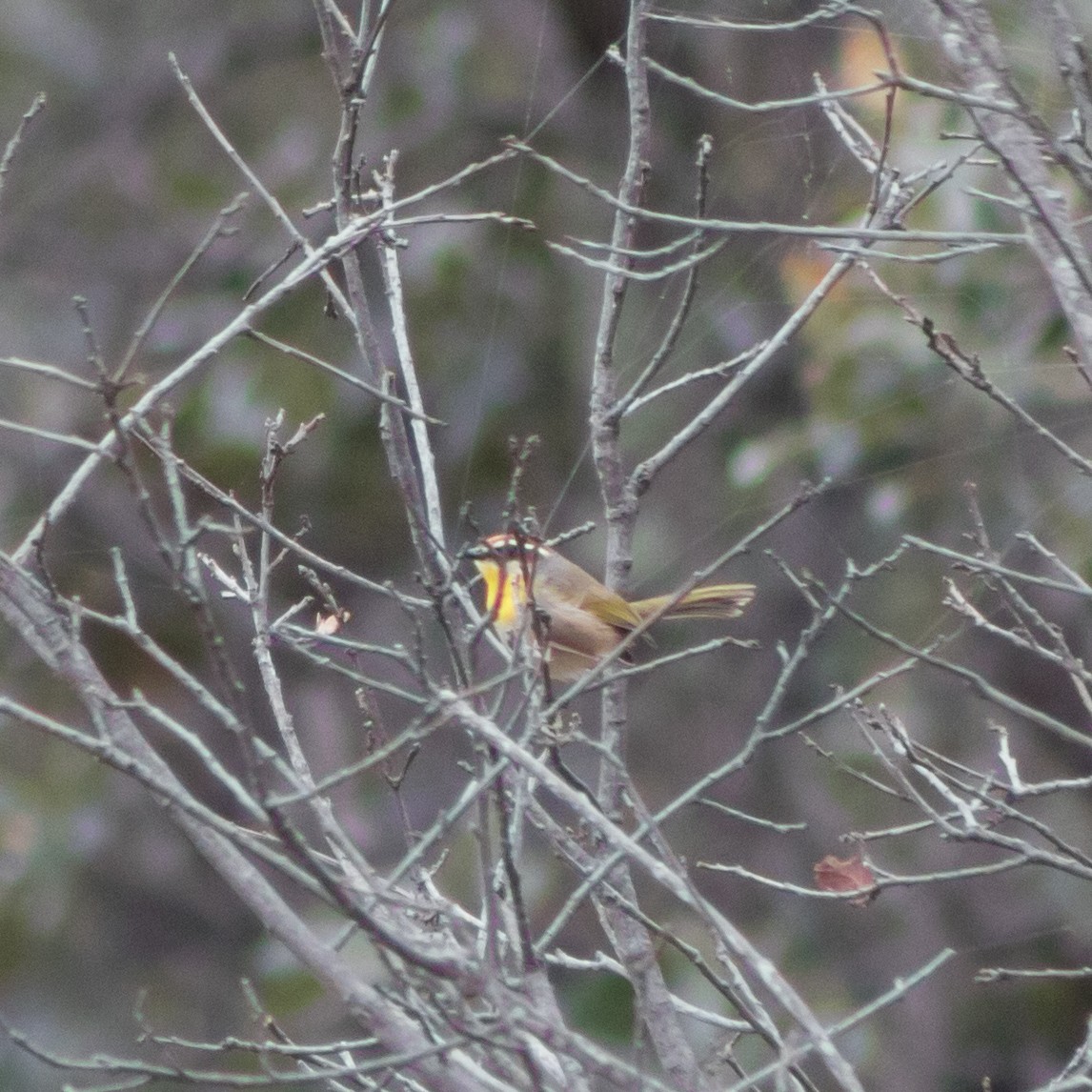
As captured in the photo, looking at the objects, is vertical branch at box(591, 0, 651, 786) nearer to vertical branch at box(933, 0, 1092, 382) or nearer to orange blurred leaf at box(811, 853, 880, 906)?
orange blurred leaf at box(811, 853, 880, 906)

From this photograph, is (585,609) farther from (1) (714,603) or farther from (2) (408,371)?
(2) (408,371)

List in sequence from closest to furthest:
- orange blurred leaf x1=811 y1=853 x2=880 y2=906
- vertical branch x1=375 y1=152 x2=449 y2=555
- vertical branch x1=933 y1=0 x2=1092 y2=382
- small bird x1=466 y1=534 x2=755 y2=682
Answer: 1. vertical branch x1=933 y1=0 x2=1092 y2=382
2. vertical branch x1=375 y1=152 x2=449 y2=555
3. orange blurred leaf x1=811 y1=853 x2=880 y2=906
4. small bird x1=466 y1=534 x2=755 y2=682

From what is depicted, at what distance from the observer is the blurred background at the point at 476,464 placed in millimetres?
5609

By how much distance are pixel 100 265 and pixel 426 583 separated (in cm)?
568

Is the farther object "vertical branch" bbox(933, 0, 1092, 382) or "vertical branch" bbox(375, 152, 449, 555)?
"vertical branch" bbox(375, 152, 449, 555)

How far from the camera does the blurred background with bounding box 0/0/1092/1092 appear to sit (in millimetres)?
5609

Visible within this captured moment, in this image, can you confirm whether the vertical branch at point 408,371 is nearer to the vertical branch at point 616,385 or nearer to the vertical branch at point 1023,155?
the vertical branch at point 616,385

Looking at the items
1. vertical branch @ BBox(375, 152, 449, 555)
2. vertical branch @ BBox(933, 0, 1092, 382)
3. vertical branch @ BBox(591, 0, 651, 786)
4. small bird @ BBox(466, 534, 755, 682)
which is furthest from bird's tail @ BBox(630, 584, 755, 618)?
vertical branch @ BBox(933, 0, 1092, 382)

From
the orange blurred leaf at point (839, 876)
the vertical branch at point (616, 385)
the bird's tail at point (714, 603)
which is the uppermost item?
the vertical branch at point (616, 385)

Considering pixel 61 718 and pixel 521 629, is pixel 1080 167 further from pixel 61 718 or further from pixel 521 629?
pixel 61 718

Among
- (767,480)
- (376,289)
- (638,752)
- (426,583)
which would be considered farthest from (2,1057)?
(426,583)

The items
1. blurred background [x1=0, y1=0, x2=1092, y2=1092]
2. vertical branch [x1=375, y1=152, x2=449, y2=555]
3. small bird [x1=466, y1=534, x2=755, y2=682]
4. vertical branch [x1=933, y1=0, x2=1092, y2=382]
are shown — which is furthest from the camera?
blurred background [x1=0, y1=0, x2=1092, y2=1092]

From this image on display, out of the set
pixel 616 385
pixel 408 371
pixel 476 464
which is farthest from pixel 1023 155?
pixel 476 464

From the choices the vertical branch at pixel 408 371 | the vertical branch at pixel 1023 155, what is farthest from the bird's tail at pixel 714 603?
the vertical branch at pixel 1023 155
